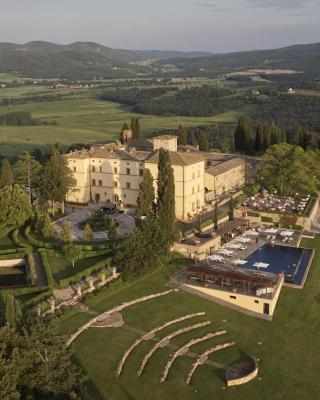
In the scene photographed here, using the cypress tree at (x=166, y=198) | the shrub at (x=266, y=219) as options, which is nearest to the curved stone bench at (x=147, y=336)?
the cypress tree at (x=166, y=198)

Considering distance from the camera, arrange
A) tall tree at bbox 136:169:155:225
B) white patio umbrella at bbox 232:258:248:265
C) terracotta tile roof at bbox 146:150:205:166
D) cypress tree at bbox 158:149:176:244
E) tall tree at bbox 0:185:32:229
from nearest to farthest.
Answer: white patio umbrella at bbox 232:258:248:265, cypress tree at bbox 158:149:176:244, tall tree at bbox 0:185:32:229, tall tree at bbox 136:169:155:225, terracotta tile roof at bbox 146:150:205:166

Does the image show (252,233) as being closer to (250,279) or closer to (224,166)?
(250,279)

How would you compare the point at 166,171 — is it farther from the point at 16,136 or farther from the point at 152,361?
the point at 16,136

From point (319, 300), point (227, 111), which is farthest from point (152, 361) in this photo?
point (227, 111)

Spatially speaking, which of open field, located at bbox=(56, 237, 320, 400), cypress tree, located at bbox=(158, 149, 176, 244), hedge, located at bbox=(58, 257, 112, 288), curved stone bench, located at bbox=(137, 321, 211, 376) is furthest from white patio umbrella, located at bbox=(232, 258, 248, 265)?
hedge, located at bbox=(58, 257, 112, 288)

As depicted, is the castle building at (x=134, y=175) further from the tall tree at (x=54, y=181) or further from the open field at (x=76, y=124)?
the open field at (x=76, y=124)

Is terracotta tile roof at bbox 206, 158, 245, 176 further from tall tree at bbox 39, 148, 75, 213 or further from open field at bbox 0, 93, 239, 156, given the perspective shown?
open field at bbox 0, 93, 239, 156

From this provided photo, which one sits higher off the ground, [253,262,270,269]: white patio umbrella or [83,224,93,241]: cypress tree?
[83,224,93,241]: cypress tree

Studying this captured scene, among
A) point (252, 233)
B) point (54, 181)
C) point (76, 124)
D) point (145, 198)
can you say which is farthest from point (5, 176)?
point (76, 124)
